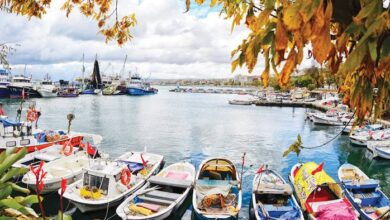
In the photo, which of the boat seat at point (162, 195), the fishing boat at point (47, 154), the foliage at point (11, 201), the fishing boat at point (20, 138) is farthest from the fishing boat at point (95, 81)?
the foliage at point (11, 201)

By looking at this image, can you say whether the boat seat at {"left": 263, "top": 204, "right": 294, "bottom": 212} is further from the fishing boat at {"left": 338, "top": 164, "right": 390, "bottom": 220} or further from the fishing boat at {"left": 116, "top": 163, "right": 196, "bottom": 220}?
the fishing boat at {"left": 116, "top": 163, "right": 196, "bottom": 220}

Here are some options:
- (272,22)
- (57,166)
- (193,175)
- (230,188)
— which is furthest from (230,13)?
(57,166)

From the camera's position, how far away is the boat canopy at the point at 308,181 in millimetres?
16109

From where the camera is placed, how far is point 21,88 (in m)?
87.4

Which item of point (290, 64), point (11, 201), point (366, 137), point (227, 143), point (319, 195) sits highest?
point (290, 64)

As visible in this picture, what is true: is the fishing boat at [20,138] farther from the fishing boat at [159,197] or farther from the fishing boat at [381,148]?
the fishing boat at [381,148]

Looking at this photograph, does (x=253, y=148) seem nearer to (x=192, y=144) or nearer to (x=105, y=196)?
(x=192, y=144)

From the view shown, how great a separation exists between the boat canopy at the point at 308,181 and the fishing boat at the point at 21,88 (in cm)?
8252

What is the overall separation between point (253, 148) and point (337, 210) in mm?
22063

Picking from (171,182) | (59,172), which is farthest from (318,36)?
(59,172)

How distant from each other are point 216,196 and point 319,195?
5.57m

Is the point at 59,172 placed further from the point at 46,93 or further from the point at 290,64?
the point at 46,93

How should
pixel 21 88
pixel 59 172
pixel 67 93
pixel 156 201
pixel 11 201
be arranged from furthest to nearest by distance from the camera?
pixel 67 93, pixel 21 88, pixel 59 172, pixel 156 201, pixel 11 201

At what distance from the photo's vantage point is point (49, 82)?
11944 centimetres
